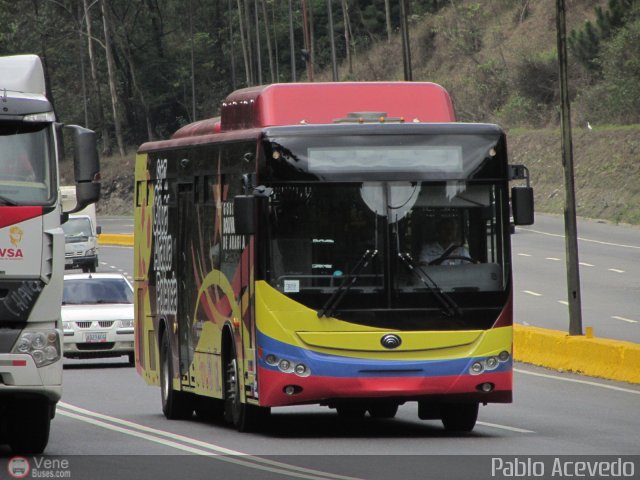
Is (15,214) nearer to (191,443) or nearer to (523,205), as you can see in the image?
(191,443)

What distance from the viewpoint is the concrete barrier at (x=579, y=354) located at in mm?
22484

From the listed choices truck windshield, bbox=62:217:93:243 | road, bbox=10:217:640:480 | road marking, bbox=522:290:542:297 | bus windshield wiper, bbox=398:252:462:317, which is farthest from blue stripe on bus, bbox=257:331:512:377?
truck windshield, bbox=62:217:93:243

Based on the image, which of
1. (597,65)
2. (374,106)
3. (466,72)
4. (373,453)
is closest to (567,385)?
(374,106)

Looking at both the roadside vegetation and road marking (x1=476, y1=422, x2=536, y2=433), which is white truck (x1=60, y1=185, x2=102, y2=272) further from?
road marking (x1=476, y1=422, x2=536, y2=433)

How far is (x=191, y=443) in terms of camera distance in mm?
Result: 15320

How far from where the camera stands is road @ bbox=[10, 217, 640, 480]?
1292cm

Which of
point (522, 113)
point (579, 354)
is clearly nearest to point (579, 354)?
point (579, 354)

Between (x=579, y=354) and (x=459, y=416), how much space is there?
26.6 feet

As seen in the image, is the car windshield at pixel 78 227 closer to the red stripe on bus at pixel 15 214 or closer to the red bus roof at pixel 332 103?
the red bus roof at pixel 332 103

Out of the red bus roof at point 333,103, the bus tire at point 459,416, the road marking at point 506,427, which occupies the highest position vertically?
the red bus roof at point 333,103

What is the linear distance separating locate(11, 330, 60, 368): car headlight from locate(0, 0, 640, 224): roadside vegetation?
5172cm

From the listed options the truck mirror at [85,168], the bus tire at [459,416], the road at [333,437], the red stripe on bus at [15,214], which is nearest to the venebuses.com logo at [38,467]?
the road at [333,437]

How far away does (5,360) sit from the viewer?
42.5ft

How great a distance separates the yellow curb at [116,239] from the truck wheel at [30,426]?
62416 millimetres
